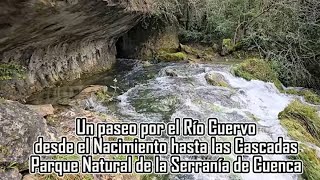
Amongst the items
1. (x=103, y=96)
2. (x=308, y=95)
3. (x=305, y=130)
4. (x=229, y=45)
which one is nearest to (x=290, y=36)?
(x=308, y=95)

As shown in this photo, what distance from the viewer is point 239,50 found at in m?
15.8

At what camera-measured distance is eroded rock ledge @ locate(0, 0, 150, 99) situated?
5547mm

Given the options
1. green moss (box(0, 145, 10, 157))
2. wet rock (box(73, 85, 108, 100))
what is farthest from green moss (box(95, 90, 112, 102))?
green moss (box(0, 145, 10, 157))

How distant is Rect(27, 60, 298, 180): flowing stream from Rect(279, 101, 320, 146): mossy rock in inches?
7.1

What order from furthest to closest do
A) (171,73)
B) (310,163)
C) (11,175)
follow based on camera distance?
(171,73) < (310,163) < (11,175)

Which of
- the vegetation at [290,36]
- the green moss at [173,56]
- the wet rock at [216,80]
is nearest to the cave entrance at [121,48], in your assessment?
the green moss at [173,56]

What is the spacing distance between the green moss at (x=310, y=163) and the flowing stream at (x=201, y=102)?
0.20 metres

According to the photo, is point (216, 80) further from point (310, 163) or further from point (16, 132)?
point (16, 132)

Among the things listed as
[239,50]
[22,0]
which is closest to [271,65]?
[239,50]

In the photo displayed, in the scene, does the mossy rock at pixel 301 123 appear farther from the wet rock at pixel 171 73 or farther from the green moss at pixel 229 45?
the green moss at pixel 229 45

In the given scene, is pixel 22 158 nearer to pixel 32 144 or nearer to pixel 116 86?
pixel 32 144

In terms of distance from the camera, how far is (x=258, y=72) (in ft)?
36.2

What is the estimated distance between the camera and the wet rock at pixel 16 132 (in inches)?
141

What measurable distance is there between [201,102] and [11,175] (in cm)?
491
